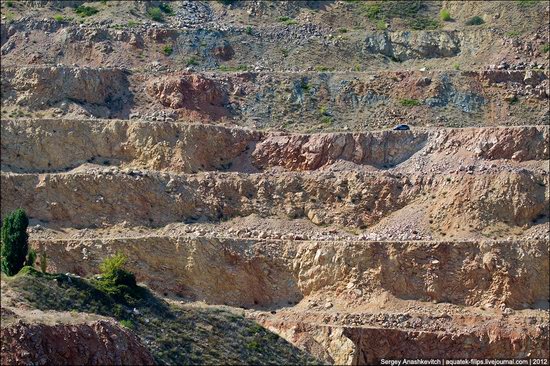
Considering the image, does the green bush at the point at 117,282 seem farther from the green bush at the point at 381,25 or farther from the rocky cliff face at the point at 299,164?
the green bush at the point at 381,25

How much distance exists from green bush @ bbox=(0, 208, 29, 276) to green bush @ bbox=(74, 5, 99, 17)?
2438 centimetres

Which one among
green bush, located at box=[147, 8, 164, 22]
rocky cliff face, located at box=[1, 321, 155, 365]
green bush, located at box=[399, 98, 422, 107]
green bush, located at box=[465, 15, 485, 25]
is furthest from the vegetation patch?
green bush, located at box=[465, 15, 485, 25]

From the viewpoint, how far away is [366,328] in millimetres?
59062

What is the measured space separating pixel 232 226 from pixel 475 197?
33.4 ft

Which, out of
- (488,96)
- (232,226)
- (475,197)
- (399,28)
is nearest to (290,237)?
(232,226)

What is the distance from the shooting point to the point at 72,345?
4356cm

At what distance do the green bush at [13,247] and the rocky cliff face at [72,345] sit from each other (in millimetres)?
8383

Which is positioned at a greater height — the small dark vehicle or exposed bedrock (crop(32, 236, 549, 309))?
the small dark vehicle

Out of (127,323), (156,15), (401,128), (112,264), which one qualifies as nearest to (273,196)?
(401,128)

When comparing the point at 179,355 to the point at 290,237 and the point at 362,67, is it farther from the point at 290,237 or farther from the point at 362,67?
the point at 362,67

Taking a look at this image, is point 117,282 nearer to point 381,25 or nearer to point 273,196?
point 273,196

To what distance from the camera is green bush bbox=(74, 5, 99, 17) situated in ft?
252

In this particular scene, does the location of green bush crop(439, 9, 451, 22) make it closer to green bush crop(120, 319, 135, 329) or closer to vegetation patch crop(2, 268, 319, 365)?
vegetation patch crop(2, 268, 319, 365)

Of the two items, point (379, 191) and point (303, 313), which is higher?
point (379, 191)
